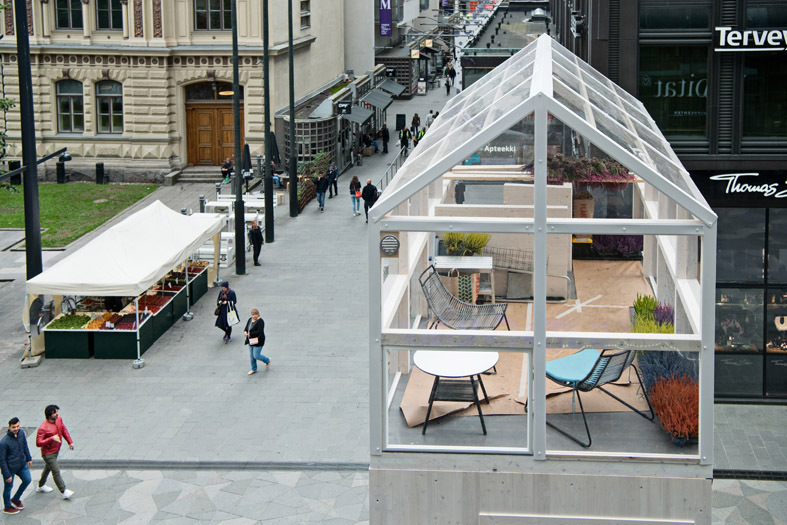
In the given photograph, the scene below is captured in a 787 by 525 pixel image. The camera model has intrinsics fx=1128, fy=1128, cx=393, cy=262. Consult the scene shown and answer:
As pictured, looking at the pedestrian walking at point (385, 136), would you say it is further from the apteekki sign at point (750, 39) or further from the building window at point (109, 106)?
the apteekki sign at point (750, 39)

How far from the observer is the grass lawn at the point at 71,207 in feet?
108

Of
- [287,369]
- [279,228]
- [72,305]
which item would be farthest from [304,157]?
[287,369]

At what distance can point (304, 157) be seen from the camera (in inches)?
1569

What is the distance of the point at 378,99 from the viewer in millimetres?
49375

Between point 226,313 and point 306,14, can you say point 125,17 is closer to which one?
point 306,14

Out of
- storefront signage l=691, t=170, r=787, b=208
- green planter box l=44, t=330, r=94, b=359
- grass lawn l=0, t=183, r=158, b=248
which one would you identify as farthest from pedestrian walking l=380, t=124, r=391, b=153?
storefront signage l=691, t=170, r=787, b=208

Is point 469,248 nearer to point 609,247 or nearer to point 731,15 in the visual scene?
point 609,247

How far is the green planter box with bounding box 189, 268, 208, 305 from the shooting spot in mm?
24625

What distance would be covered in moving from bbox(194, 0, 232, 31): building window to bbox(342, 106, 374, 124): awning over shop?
5.51 metres

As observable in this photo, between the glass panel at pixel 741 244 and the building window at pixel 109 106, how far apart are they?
1131 inches

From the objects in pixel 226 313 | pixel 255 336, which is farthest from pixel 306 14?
pixel 255 336

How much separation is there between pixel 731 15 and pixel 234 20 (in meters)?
13.8

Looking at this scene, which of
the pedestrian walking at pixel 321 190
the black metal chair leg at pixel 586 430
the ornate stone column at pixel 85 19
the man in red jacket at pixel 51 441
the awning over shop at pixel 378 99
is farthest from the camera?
the awning over shop at pixel 378 99

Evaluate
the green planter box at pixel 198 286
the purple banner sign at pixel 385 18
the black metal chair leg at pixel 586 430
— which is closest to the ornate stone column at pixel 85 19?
the green planter box at pixel 198 286
